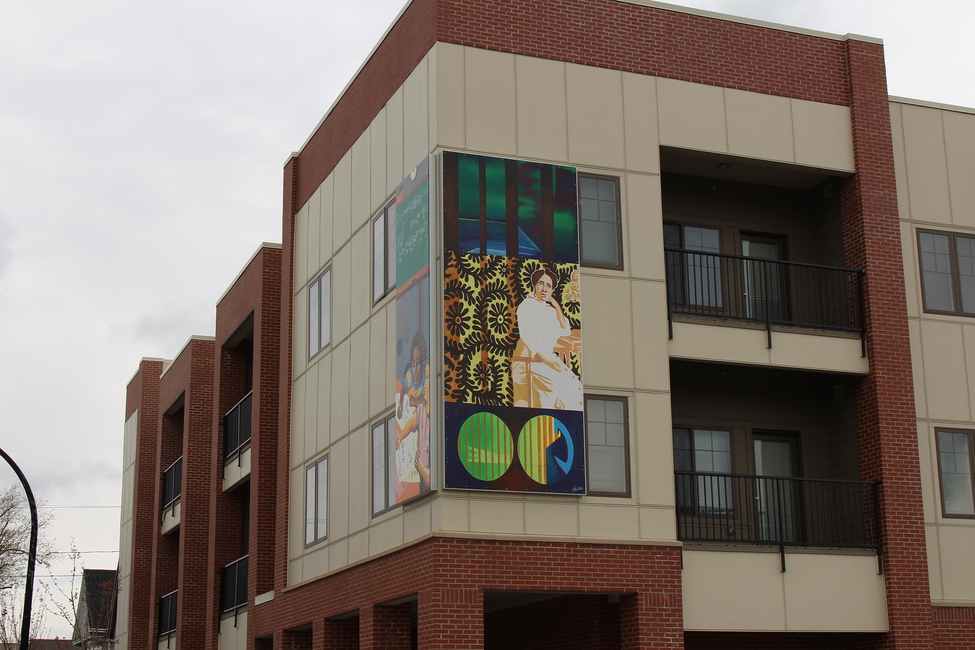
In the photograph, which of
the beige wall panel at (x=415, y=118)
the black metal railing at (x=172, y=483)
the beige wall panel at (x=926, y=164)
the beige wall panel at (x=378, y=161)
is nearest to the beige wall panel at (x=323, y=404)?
the beige wall panel at (x=378, y=161)

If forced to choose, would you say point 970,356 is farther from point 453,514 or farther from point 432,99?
point 432,99

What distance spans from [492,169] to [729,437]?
22.4ft

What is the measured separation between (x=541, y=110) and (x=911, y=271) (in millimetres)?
7488

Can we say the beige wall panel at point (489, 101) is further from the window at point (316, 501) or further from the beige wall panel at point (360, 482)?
the window at point (316, 501)

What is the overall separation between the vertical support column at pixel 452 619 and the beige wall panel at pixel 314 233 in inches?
391

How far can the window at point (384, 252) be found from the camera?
21.6 m

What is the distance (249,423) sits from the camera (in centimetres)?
3044

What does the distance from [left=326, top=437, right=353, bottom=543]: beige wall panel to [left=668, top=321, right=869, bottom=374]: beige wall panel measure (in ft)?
21.5

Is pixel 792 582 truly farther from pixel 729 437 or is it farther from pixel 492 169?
pixel 492 169

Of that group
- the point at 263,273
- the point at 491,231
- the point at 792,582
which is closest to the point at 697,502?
the point at 792,582

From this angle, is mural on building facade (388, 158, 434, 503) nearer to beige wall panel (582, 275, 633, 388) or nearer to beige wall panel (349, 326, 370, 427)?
beige wall panel (349, 326, 370, 427)

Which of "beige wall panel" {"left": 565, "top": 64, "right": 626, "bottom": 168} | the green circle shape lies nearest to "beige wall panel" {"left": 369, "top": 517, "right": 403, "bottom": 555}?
the green circle shape

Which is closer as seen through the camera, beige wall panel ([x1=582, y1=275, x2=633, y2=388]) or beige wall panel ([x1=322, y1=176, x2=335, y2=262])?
beige wall panel ([x1=582, y1=275, x2=633, y2=388])

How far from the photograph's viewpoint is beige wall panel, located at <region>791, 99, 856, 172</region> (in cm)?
2197
